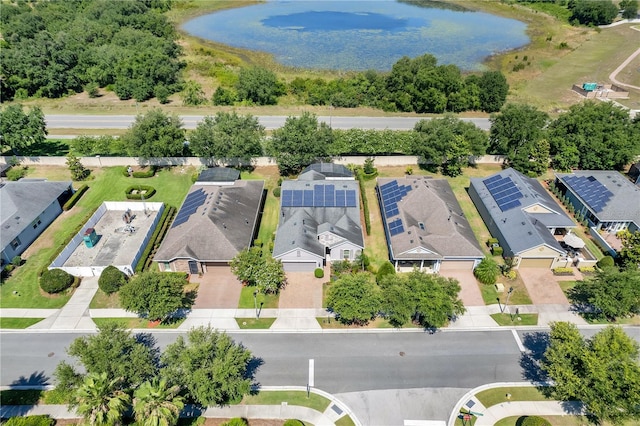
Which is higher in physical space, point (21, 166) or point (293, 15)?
point (293, 15)

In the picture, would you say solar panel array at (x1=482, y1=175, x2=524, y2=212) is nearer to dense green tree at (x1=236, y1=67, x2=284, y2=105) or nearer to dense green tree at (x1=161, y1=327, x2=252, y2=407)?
dense green tree at (x1=161, y1=327, x2=252, y2=407)

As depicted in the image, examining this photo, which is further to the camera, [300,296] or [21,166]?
[21,166]

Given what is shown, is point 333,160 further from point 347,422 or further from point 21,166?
point 21,166

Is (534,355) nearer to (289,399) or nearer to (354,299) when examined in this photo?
(354,299)

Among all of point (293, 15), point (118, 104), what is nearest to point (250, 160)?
point (118, 104)

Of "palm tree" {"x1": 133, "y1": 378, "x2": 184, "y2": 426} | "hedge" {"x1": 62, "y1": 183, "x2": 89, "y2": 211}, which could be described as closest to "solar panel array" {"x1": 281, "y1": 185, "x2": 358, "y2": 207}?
"palm tree" {"x1": 133, "y1": 378, "x2": 184, "y2": 426}

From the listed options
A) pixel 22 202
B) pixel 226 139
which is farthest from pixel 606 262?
pixel 22 202

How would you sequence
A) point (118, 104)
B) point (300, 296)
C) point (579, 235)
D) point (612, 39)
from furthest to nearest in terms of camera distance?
point (612, 39) < point (118, 104) < point (579, 235) < point (300, 296)
